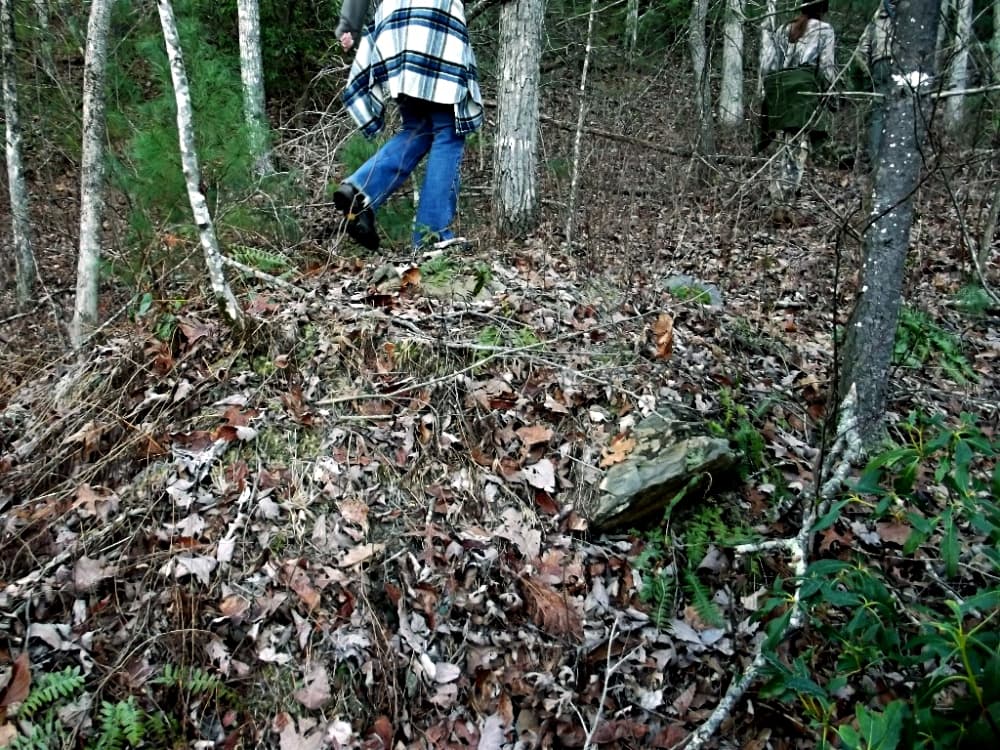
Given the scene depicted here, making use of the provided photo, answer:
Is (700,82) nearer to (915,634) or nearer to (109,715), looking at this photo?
(915,634)

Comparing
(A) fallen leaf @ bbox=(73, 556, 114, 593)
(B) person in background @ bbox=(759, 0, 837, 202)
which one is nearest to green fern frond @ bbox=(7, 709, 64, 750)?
(A) fallen leaf @ bbox=(73, 556, 114, 593)

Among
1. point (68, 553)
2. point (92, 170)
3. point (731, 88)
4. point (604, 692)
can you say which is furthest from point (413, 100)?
point (731, 88)

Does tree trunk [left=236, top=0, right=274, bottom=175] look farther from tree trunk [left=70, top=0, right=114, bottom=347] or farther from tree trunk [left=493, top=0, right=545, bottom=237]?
tree trunk [left=493, top=0, right=545, bottom=237]

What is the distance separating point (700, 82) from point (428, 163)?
10.9 feet

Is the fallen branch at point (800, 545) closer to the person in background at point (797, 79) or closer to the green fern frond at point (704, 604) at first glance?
the green fern frond at point (704, 604)

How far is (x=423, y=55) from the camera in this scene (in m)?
4.36

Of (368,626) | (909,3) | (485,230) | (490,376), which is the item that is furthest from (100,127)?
(909,3)

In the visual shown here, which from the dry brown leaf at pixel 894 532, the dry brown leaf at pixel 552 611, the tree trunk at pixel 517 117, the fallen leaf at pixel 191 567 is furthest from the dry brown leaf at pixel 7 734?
the tree trunk at pixel 517 117

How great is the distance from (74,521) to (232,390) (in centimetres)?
93

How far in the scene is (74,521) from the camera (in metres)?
3.13

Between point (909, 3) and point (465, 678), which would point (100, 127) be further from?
point (909, 3)

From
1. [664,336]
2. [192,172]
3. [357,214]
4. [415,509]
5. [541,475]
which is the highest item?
[192,172]

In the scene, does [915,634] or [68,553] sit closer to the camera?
[915,634]

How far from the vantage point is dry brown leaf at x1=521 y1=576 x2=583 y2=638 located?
9.91ft
